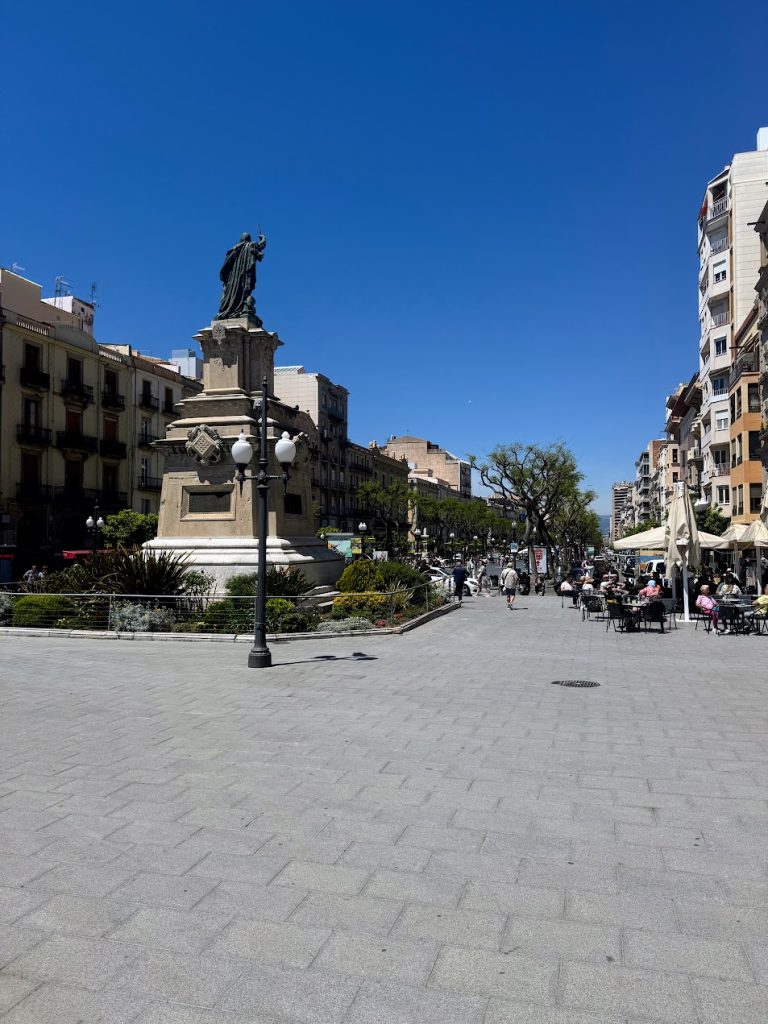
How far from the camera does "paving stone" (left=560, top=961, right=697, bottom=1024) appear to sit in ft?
10.0

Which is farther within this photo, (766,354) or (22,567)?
(22,567)

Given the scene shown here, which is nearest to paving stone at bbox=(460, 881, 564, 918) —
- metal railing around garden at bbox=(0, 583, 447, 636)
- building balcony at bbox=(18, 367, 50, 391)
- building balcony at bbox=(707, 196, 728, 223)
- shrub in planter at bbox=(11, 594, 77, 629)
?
metal railing around garden at bbox=(0, 583, 447, 636)

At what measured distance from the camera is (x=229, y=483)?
1933cm

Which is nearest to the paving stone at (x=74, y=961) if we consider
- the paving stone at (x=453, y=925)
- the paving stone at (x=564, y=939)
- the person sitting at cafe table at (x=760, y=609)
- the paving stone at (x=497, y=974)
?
the paving stone at (x=453, y=925)

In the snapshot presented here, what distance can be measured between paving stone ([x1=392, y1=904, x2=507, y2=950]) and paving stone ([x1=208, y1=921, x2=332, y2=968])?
44cm

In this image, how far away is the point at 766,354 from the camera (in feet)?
110

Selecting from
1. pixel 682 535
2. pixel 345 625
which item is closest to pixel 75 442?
pixel 345 625

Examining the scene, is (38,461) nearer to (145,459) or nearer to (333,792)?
(145,459)

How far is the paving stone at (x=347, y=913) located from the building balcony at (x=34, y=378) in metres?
40.0

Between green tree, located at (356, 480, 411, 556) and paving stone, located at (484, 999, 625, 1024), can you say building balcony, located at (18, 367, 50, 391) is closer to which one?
green tree, located at (356, 480, 411, 556)

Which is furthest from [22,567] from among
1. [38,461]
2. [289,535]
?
[289,535]

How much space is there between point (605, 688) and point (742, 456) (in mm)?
32245

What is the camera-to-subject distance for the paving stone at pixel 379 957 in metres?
3.35

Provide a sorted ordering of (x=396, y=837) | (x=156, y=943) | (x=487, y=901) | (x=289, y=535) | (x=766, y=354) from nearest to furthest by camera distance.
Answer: (x=156, y=943) → (x=487, y=901) → (x=396, y=837) → (x=289, y=535) → (x=766, y=354)
